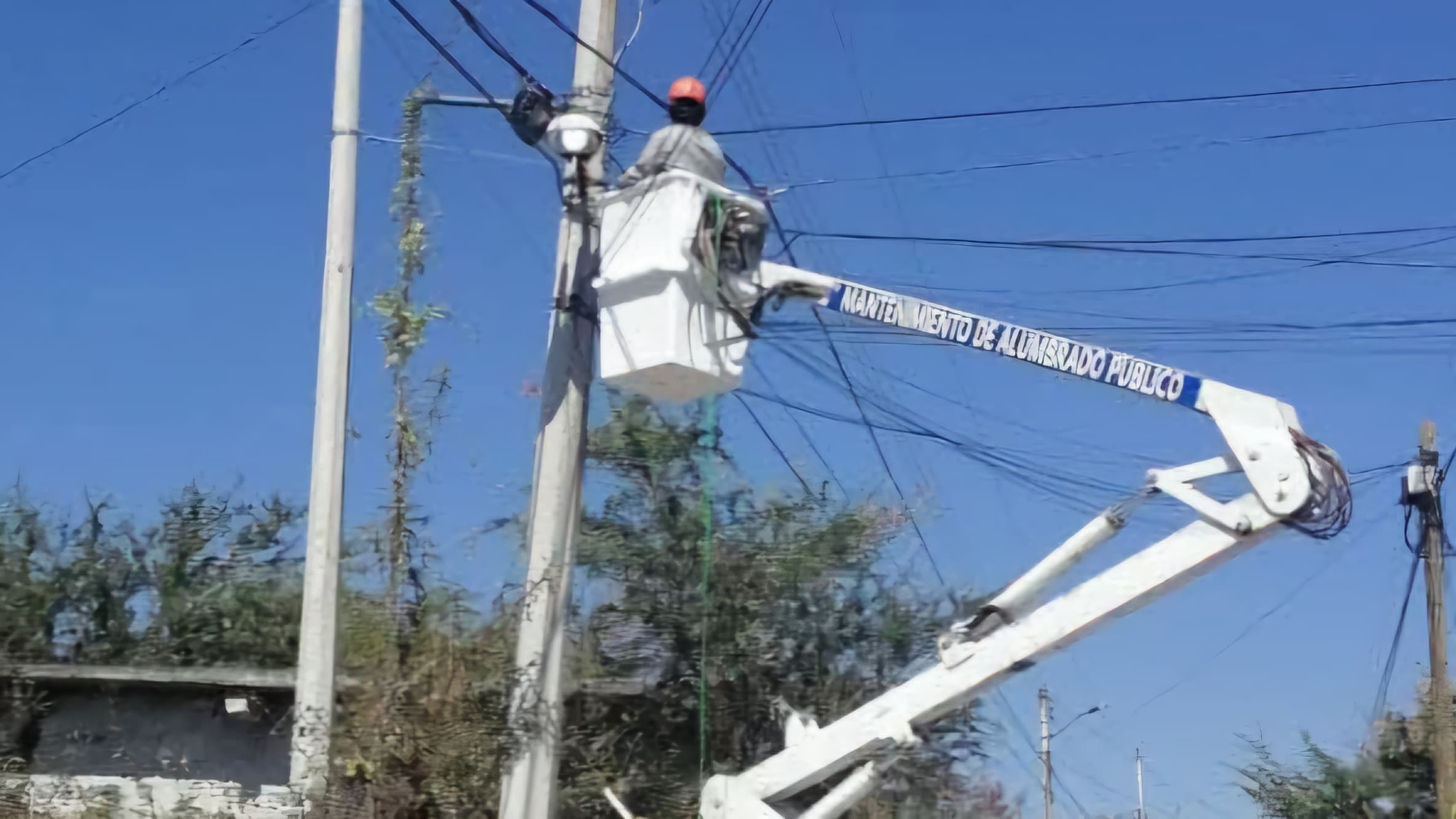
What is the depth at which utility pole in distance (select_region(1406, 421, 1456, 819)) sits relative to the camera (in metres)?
20.1

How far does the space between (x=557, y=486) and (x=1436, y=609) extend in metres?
15.3

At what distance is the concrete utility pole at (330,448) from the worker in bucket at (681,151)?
98.8 inches

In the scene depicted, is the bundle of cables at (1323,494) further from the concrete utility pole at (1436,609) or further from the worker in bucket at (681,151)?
the concrete utility pole at (1436,609)

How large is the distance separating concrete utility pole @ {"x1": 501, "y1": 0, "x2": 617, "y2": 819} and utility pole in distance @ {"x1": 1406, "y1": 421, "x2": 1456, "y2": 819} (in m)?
13.9

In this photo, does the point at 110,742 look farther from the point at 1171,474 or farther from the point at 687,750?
the point at 1171,474

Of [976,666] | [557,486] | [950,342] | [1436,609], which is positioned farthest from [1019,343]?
[1436,609]

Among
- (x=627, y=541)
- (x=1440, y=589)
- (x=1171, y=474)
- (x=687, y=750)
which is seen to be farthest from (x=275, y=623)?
(x=1440, y=589)

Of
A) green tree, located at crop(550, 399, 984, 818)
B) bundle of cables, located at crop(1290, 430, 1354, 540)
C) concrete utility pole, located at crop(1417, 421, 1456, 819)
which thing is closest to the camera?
bundle of cables, located at crop(1290, 430, 1354, 540)

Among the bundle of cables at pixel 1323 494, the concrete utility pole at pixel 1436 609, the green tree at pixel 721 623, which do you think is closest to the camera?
the bundle of cables at pixel 1323 494

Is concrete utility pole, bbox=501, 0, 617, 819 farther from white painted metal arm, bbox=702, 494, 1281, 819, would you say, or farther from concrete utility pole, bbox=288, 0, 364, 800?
concrete utility pole, bbox=288, 0, 364, 800

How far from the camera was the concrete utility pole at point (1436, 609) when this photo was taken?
2012 cm

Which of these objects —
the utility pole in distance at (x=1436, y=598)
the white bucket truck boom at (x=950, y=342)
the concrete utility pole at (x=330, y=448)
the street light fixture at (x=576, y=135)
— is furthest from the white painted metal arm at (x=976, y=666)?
the utility pole in distance at (x=1436, y=598)

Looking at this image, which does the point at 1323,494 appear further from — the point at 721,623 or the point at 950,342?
the point at 721,623

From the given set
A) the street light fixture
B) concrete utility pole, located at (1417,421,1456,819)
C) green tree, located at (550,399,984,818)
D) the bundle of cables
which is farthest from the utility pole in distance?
the street light fixture
